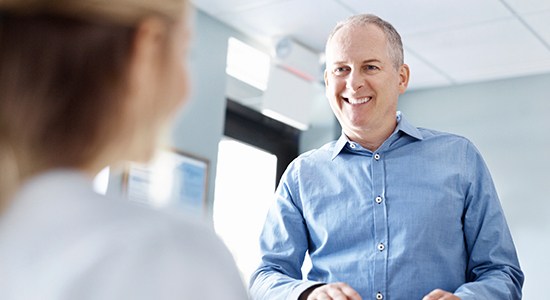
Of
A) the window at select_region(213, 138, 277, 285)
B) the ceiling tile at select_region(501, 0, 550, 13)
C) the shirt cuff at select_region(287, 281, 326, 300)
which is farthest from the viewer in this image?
the window at select_region(213, 138, 277, 285)

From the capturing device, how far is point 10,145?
0.56m

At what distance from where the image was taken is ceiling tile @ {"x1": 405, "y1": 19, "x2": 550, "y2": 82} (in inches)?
150

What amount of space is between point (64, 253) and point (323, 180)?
3.94 ft

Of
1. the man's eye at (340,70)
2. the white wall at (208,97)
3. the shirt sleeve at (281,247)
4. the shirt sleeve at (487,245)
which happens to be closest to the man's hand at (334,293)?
the shirt sleeve at (281,247)

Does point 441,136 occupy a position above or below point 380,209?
above

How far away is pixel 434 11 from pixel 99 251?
10.8 feet

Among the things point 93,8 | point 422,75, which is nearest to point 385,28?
point 93,8

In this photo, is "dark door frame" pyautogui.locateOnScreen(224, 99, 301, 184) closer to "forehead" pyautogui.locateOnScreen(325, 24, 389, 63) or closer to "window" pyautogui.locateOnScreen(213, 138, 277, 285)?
"window" pyautogui.locateOnScreen(213, 138, 277, 285)

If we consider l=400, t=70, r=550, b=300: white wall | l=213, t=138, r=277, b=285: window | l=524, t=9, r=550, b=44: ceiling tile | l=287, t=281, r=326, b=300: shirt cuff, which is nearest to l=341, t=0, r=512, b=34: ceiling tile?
l=524, t=9, r=550, b=44: ceiling tile

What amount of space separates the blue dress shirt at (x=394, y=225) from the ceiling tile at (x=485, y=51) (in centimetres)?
228

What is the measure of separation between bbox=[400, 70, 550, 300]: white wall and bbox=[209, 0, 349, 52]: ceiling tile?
1104mm

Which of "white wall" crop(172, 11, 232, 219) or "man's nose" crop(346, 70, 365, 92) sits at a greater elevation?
"white wall" crop(172, 11, 232, 219)

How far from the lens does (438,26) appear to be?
376 centimetres

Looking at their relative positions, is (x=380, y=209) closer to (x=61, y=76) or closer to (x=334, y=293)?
(x=334, y=293)
